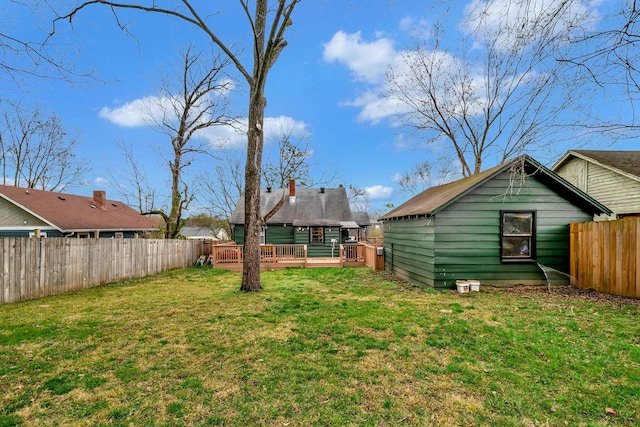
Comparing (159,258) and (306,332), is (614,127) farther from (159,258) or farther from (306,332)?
(159,258)

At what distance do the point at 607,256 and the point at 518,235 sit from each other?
5.85 feet

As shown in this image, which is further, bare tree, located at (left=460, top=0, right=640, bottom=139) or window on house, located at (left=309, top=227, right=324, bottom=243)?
window on house, located at (left=309, top=227, right=324, bottom=243)

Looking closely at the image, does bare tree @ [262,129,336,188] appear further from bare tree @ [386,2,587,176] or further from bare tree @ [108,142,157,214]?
bare tree @ [386,2,587,176]

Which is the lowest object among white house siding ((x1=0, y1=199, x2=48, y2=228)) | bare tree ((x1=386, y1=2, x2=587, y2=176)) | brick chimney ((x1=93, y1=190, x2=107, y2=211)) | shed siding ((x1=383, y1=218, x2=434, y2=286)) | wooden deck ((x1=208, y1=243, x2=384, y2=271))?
wooden deck ((x1=208, y1=243, x2=384, y2=271))

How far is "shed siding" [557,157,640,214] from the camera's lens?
10.8 m

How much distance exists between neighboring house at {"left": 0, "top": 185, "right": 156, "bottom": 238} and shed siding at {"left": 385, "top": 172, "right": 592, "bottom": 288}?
59.3ft

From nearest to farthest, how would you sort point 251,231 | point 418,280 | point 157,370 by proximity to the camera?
1. point 157,370
2. point 251,231
3. point 418,280

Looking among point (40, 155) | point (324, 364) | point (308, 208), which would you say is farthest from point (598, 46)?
point (40, 155)

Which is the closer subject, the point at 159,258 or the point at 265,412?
the point at 265,412

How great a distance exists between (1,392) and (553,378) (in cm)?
576

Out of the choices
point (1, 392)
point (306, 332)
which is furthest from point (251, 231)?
point (1, 392)

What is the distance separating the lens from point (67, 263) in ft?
27.7

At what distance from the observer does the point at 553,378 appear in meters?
Answer: 3.09

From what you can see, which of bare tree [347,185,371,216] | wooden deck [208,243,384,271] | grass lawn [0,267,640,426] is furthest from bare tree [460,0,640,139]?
bare tree [347,185,371,216]
